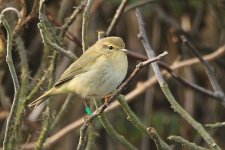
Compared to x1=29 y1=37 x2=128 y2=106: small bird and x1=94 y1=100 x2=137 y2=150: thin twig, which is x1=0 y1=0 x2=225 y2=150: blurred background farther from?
x1=94 y1=100 x2=137 y2=150: thin twig

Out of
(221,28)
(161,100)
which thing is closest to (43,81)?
(221,28)

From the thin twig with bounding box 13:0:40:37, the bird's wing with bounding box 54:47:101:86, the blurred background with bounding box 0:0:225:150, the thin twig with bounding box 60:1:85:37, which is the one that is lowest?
the blurred background with bounding box 0:0:225:150

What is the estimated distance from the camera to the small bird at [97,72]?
326 centimetres

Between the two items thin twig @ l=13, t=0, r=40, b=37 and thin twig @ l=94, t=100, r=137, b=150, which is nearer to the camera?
thin twig @ l=94, t=100, r=137, b=150

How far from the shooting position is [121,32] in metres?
5.61

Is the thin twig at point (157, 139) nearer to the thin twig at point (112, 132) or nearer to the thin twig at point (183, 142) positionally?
the thin twig at point (183, 142)

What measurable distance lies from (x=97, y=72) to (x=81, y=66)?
125mm

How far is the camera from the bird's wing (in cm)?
336

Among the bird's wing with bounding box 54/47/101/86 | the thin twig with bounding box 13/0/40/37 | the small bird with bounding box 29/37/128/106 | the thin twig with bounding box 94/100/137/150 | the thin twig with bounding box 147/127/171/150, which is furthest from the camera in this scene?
the thin twig with bounding box 13/0/40/37

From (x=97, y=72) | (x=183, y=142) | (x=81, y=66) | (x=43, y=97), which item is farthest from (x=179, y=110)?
(x=43, y=97)

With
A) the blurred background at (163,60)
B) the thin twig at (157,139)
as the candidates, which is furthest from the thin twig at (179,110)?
the blurred background at (163,60)

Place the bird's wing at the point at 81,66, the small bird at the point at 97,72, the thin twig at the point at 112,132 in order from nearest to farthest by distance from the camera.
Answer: the thin twig at the point at 112,132, the small bird at the point at 97,72, the bird's wing at the point at 81,66

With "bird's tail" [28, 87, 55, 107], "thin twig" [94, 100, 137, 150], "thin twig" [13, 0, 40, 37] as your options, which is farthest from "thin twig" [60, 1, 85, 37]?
"thin twig" [94, 100, 137, 150]

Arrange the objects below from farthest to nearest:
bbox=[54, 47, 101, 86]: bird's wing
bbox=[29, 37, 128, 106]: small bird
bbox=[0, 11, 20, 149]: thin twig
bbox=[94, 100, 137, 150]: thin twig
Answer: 1. bbox=[54, 47, 101, 86]: bird's wing
2. bbox=[29, 37, 128, 106]: small bird
3. bbox=[94, 100, 137, 150]: thin twig
4. bbox=[0, 11, 20, 149]: thin twig
